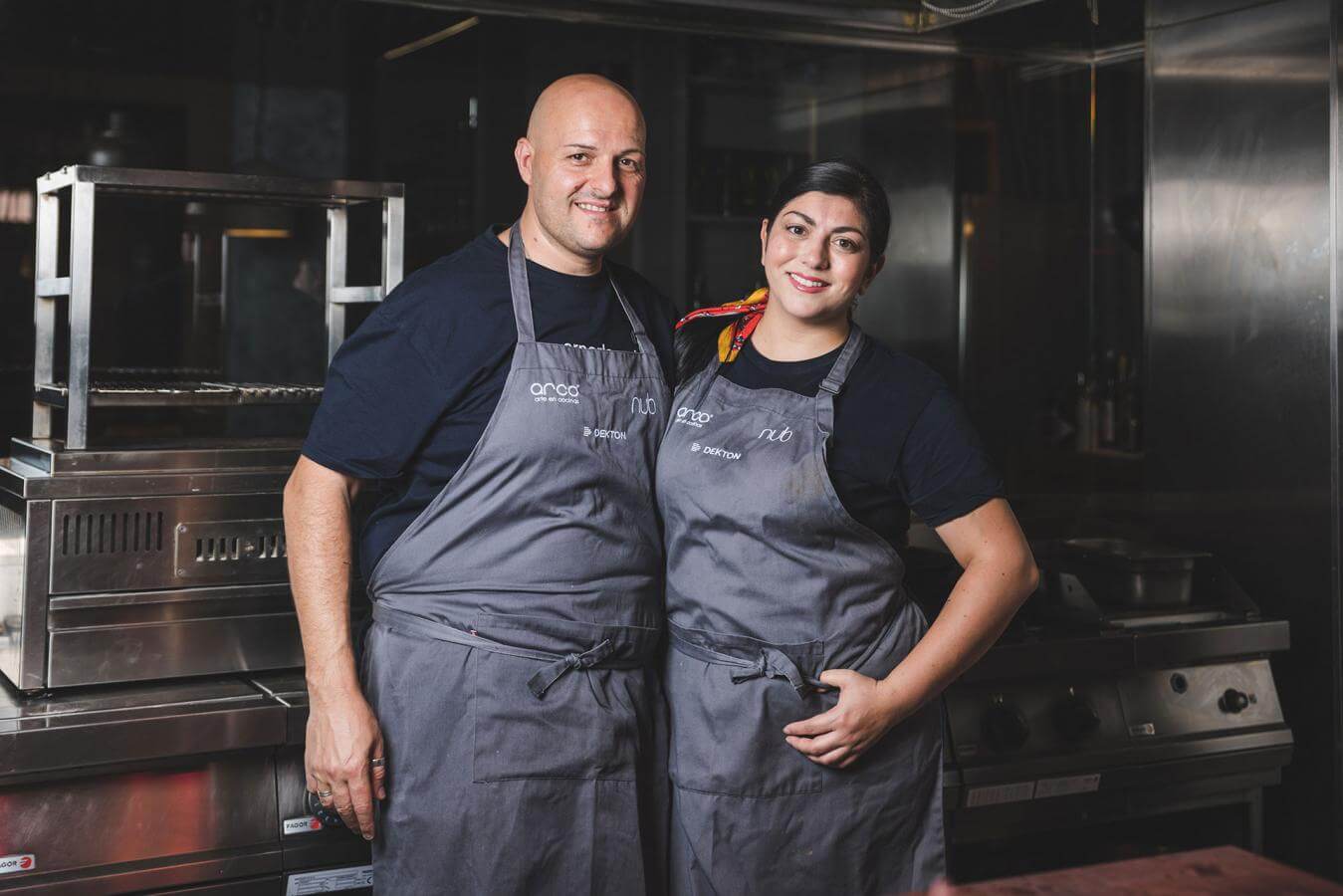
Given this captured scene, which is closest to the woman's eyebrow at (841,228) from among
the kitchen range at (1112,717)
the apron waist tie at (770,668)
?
the apron waist tie at (770,668)

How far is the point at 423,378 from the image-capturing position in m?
1.88

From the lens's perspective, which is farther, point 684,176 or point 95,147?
point 684,176

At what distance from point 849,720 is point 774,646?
0.14m

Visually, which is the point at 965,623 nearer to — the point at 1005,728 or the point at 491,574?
the point at 491,574

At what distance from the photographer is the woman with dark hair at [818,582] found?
1.87m

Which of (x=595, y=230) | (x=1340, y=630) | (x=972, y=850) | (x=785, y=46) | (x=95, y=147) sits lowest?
(x=972, y=850)

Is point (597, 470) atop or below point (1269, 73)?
below

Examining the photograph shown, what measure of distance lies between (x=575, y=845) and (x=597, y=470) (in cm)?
52

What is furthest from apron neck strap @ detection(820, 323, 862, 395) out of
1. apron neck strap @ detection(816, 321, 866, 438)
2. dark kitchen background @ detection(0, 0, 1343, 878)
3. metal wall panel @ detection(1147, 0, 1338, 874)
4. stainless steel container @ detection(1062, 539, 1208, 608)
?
metal wall panel @ detection(1147, 0, 1338, 874)

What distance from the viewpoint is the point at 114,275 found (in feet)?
9.73

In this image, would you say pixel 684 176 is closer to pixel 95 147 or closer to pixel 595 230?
pixel 95 147

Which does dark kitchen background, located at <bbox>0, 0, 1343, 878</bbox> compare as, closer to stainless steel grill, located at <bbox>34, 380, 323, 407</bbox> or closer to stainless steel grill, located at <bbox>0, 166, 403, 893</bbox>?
stainless steel grill, located at <bbox>34, 380, 323, 407</bbox>

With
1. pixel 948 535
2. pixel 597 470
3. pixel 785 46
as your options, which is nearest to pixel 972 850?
pixel 948 535

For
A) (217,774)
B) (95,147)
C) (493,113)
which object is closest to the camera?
(217,774)
